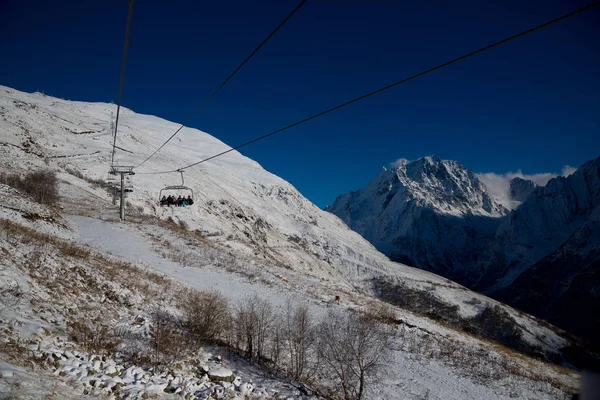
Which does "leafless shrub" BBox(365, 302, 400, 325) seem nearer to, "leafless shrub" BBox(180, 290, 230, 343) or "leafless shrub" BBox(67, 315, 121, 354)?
"leafless shrub" BBox(180, 290, 230, 343)

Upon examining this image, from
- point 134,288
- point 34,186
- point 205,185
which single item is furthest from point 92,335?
point 205,185

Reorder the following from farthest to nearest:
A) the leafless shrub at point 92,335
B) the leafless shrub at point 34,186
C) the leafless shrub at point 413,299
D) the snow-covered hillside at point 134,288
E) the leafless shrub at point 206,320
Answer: the leafless shrub at point 413,299 < the leafless shrub at point 34,186 < the leafless shrub at point 206,320 < the leafless shrub at point 92,335 < the snow-covered hillside at point 134,288

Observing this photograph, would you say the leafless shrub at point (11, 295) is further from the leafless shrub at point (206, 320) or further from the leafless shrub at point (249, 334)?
the leafless shrub at point (249, 334)

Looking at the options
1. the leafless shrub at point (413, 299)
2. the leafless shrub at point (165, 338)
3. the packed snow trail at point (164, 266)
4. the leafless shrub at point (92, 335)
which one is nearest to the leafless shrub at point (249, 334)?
the leafless shrub at point (165, 338)

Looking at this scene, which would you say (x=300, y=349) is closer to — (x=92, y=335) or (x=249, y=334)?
(x=249, y=334)

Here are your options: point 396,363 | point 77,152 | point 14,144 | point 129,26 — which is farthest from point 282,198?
point 129,26

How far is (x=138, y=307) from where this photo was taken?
15258 mm

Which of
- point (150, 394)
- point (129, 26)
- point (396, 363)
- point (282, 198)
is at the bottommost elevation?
point (396, 363)

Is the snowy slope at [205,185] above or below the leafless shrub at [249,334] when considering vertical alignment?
above

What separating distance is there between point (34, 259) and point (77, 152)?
263ft

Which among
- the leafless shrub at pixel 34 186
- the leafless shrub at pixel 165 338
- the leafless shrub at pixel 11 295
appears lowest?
the leafless shrub at pixel 165 338

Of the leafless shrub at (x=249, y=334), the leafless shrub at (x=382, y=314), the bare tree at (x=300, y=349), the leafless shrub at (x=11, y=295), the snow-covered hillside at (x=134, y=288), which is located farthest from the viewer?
the leafless shrub at (x=382, y=314)

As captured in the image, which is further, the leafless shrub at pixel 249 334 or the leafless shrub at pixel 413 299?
the leafless shrub at pixel 413 299

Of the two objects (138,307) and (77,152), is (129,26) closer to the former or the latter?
(138,307)
